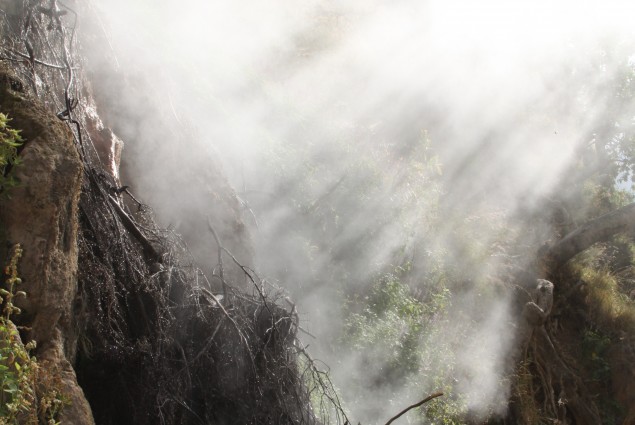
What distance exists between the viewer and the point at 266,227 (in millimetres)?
4875

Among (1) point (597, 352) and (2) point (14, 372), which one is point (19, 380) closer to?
(2) point (14, 372)

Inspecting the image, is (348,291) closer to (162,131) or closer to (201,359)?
(162,131)

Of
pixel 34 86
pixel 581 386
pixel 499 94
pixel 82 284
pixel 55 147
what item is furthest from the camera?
pixel 499 94

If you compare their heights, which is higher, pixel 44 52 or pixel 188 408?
pixel 44 52

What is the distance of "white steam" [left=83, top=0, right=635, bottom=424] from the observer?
4672mm

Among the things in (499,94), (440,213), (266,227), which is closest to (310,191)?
(266,227)

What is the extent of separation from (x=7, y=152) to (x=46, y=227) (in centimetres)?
25

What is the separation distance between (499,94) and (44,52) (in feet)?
25.1

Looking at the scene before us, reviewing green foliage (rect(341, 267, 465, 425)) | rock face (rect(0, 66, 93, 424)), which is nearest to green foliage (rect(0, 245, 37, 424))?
rock face (rect(0, 66, 93, 424))

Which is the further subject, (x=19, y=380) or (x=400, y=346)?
(x=400, y=346)

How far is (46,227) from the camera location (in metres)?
1.89

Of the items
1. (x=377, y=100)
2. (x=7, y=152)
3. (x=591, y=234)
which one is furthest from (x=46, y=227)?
(x=591, y=234)

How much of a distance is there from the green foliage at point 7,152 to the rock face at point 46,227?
0.03 meters

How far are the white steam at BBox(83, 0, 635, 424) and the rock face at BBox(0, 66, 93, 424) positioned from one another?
1391mm
